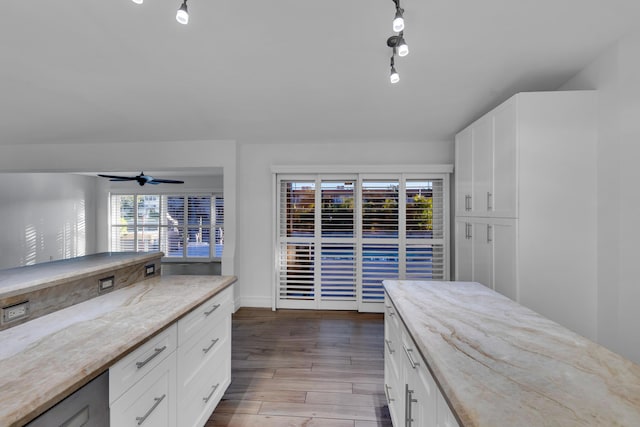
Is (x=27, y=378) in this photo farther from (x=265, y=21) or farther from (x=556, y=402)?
(x=265, y=21)

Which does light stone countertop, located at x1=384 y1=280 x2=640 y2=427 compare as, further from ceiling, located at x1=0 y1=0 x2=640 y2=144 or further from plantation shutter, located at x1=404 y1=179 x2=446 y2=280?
plantation shutter, located at x1=404 y1=179 x2=446 y2=280

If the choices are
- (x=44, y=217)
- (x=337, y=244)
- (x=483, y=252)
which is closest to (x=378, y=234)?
(x=337, y=244)

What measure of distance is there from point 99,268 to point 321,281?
8.80ft

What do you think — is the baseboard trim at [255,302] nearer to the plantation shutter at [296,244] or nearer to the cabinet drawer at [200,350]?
the plantation shutter at [296,244]

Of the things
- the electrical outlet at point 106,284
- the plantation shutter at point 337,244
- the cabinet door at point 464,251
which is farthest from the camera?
the plantation shutter at point 337,244

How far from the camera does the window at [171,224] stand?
8109 mm

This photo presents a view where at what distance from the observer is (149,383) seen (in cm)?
120

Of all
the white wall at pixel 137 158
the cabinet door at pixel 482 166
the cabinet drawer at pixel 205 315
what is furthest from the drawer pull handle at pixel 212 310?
the cabinet door at pixel 482 166

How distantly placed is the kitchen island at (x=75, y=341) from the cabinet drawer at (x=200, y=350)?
0.69 feet

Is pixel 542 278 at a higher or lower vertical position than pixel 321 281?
higher

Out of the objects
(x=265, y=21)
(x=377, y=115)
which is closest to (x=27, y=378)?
(x=265, y=21)

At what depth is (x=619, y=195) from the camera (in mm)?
1893

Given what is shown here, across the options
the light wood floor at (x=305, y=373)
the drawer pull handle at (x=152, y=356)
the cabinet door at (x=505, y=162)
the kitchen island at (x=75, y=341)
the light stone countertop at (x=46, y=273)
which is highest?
the cabinet door at (x=505, y=162)

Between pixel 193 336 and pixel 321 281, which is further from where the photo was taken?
pixel 321 281
